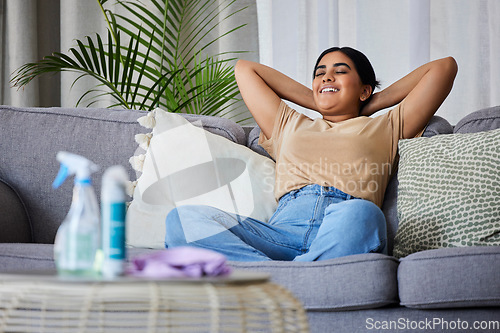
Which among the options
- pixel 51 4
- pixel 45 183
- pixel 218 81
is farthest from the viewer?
pixel 51 4

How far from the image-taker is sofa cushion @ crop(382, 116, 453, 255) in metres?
1.94

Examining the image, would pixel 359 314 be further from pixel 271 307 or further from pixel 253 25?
pixel 253 25

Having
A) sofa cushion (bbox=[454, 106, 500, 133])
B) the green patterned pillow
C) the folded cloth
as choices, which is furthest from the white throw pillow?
the folded cloth

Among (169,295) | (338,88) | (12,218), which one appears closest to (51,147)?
(12,218)

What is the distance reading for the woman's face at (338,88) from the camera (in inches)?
86.0

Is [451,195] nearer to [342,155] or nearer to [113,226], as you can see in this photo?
[342,155]

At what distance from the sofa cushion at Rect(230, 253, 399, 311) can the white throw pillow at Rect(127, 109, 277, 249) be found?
0.55 meters

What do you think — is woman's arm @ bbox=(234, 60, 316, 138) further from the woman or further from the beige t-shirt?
the beige t-shirt

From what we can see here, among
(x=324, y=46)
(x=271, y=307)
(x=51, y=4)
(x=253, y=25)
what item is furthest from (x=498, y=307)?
(x=51, y=4)

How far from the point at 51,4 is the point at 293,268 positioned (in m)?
2.62

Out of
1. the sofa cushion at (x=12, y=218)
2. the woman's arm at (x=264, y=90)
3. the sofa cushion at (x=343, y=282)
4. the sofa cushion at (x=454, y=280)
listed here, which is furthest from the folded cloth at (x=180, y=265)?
the woman's arm at (x=264, y=90)

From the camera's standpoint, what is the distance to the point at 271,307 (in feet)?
2.79

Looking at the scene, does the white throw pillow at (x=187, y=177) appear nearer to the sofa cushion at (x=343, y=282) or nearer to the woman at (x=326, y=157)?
the woman at (x=326, y=157)

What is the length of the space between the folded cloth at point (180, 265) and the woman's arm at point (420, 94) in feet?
4.50
